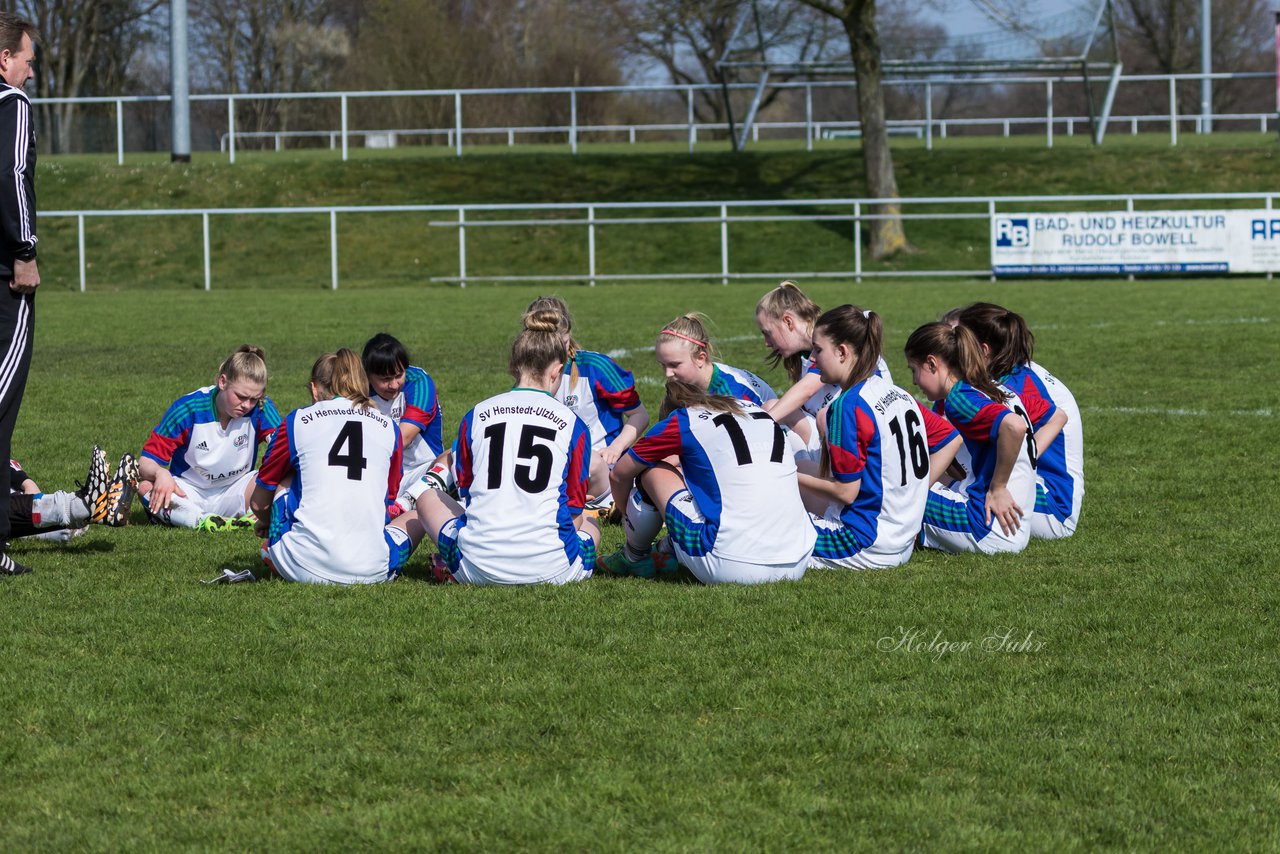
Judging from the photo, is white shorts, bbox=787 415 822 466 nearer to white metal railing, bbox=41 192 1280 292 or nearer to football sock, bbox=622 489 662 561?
football sock, bbox=622 489 662 561

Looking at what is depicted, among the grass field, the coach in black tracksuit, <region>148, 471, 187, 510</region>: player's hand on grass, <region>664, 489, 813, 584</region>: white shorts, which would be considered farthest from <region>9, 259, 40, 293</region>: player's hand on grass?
<region>664, 489, 813, 584</region>: white shorts

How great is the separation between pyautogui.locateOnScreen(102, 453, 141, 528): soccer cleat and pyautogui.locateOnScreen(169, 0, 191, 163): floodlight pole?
24881 millimetres

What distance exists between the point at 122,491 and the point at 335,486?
197cm

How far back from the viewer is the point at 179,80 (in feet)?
103

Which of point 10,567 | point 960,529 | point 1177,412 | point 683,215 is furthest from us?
point 683,215

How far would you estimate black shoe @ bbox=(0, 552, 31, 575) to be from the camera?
20.2 feet

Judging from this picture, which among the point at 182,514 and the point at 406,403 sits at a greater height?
the point at 406,403

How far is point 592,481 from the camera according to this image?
703 centimetres

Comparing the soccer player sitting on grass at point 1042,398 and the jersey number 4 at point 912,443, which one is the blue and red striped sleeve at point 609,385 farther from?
the jersey number 4 at point 912,443

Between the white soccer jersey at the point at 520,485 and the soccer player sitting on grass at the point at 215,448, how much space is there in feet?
6.83

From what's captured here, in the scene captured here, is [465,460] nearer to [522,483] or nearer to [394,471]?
[522,483]

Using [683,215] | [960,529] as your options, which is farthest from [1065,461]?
[683,215]

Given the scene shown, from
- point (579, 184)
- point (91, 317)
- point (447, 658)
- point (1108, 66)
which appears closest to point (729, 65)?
point (579, 184)

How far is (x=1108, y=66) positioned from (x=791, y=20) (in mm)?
7444
